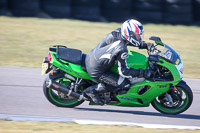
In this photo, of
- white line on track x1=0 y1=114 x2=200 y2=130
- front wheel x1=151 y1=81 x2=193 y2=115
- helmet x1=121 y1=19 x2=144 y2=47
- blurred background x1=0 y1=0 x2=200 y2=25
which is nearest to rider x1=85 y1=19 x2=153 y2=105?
helmet x1=121 y1=19 x2=144 y2=47

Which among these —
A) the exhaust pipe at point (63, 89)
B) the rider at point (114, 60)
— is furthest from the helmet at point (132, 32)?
the exhaust pipe at point (63, 89)

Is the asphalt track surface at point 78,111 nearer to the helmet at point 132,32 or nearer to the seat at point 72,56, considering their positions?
the seat at point 72,56

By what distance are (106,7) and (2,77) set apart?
32.8 ft

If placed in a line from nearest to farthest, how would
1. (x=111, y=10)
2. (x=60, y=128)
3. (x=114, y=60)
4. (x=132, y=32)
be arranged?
(x=60, y=128) < (x=132, y=32) < (x=114, y=60) < (x=111, y=10)

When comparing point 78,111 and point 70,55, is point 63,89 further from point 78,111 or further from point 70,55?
point 70,55

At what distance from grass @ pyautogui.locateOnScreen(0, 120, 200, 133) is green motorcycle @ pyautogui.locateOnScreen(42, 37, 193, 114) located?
2.78 ft

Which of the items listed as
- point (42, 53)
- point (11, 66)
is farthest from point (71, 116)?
point (42, 53)

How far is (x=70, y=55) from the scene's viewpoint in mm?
5961

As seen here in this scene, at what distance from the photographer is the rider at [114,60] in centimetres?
556

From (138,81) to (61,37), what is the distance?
8796mm

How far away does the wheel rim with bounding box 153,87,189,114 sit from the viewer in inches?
236

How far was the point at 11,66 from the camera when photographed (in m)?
9.23

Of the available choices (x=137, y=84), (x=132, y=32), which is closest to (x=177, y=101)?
(x=137, y=84)

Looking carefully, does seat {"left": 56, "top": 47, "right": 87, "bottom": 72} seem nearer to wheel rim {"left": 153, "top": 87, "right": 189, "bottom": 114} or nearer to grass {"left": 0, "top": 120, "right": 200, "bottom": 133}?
grass {"left": 0, "top": 120, "right": 200, "bottom": 133}
